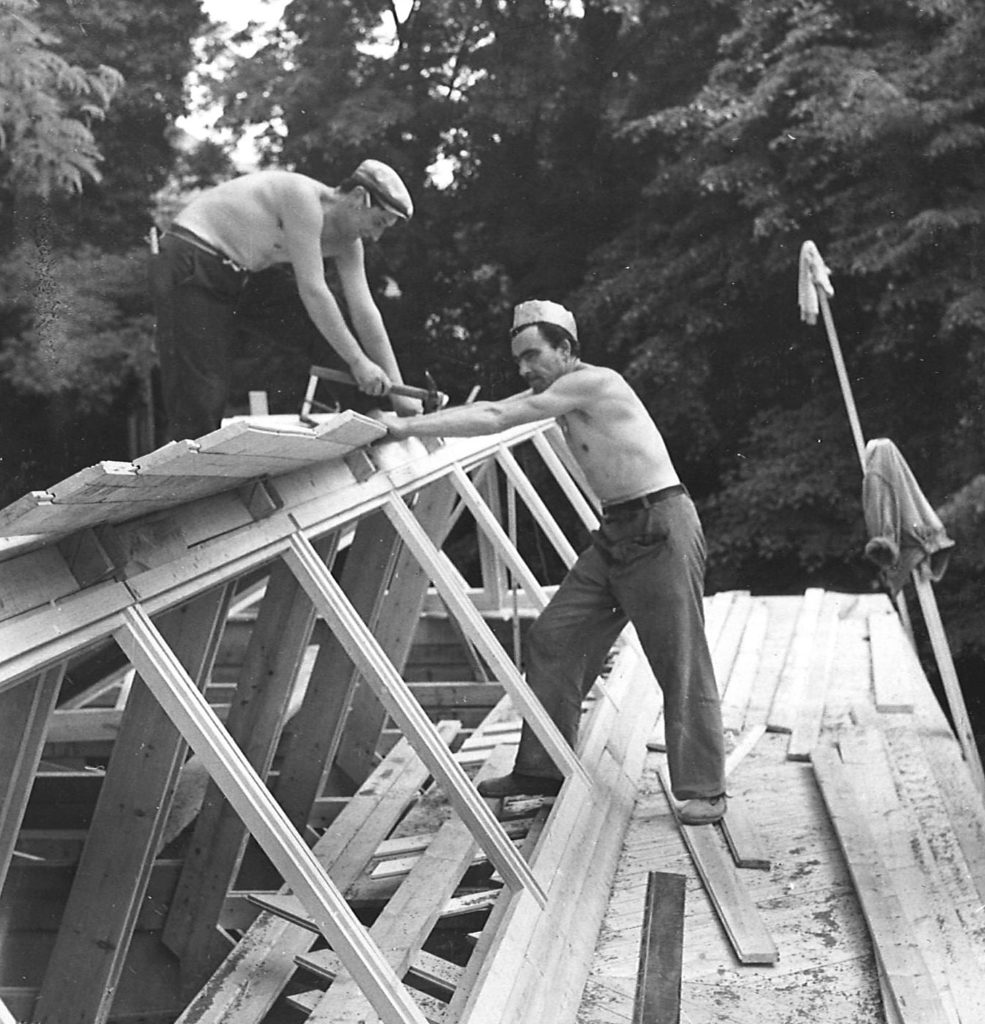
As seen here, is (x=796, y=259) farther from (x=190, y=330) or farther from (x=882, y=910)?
(x=882, y=910)

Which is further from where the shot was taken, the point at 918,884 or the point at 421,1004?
the point at 918,884

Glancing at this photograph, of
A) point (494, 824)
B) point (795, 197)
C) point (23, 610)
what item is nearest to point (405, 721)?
point (494, 824)

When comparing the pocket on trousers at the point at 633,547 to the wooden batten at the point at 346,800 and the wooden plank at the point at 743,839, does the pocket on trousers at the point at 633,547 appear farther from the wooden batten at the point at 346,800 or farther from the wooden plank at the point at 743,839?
the wooden plank at the point at 743,839

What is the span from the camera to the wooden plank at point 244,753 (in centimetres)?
458

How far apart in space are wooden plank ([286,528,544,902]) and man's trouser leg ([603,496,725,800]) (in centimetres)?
100

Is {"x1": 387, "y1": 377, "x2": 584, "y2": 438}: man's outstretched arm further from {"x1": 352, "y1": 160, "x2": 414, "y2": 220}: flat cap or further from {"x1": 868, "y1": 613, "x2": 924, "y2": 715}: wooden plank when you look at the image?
{"x1": 868, "y1": 613, "x2": 924, "y2": 715}: wooden plank

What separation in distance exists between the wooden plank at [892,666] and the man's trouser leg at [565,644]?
186 cm

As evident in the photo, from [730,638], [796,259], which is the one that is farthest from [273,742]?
[796,259]

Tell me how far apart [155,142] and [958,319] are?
9.69m

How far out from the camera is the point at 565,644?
4695mm

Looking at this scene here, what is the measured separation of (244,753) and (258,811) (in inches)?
82.6

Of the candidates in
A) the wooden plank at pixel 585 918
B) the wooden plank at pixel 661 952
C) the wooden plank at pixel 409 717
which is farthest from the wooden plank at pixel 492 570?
the wooden plank at pixel 409 717

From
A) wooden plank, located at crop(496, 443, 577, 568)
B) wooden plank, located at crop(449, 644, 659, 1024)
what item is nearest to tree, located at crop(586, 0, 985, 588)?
wooden plank, located at crop(496, 443, 577, 568)

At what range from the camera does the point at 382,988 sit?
2795 mm
